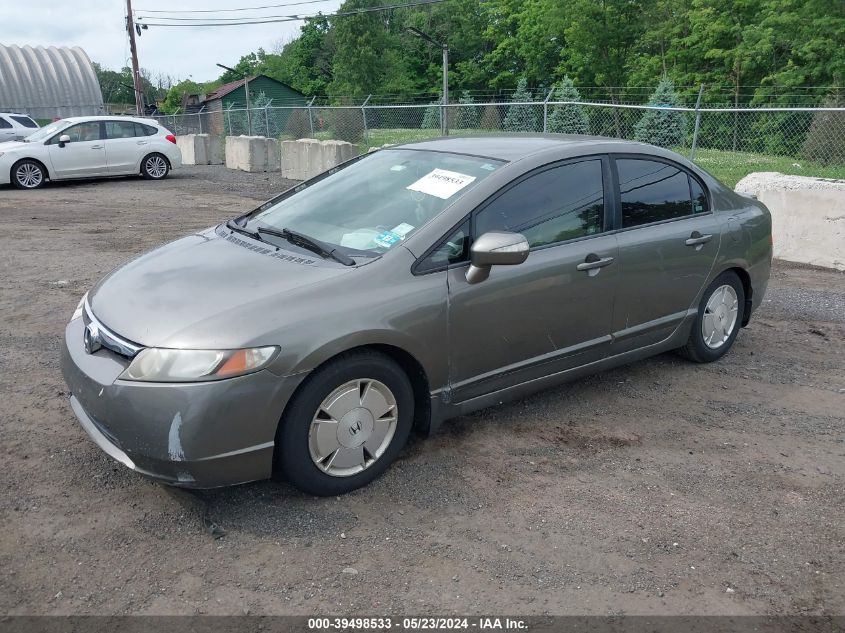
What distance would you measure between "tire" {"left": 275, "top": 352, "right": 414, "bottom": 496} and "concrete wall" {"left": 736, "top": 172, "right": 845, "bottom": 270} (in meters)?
6.55

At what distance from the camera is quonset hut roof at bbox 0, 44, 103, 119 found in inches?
1812

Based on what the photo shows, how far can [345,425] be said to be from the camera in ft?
11.2

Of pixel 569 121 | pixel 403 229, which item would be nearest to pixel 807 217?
pixel 403 229

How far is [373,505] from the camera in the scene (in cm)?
347

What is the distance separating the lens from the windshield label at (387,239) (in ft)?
12.3

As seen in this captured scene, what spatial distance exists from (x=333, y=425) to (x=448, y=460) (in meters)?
0.80

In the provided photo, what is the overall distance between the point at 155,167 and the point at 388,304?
1605cm

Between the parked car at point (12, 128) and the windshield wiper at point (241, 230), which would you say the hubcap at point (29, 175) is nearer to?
the parked car at point (12, 128)

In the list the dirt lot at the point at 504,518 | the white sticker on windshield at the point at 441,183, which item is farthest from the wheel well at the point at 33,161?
the white sticker on windshield at the point at 441,183

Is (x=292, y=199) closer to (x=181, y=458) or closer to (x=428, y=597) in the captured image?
(x=181, y=458)

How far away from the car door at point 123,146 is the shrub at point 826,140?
49.6ft

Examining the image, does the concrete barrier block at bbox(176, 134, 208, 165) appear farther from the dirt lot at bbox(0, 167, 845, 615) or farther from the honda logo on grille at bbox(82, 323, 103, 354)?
the honda logo on grille at bbox(82, 323, 103, 354)

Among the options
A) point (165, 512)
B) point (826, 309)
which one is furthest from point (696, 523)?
point (826, 309)

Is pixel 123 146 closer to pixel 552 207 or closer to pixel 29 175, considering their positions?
pixel 29 175
